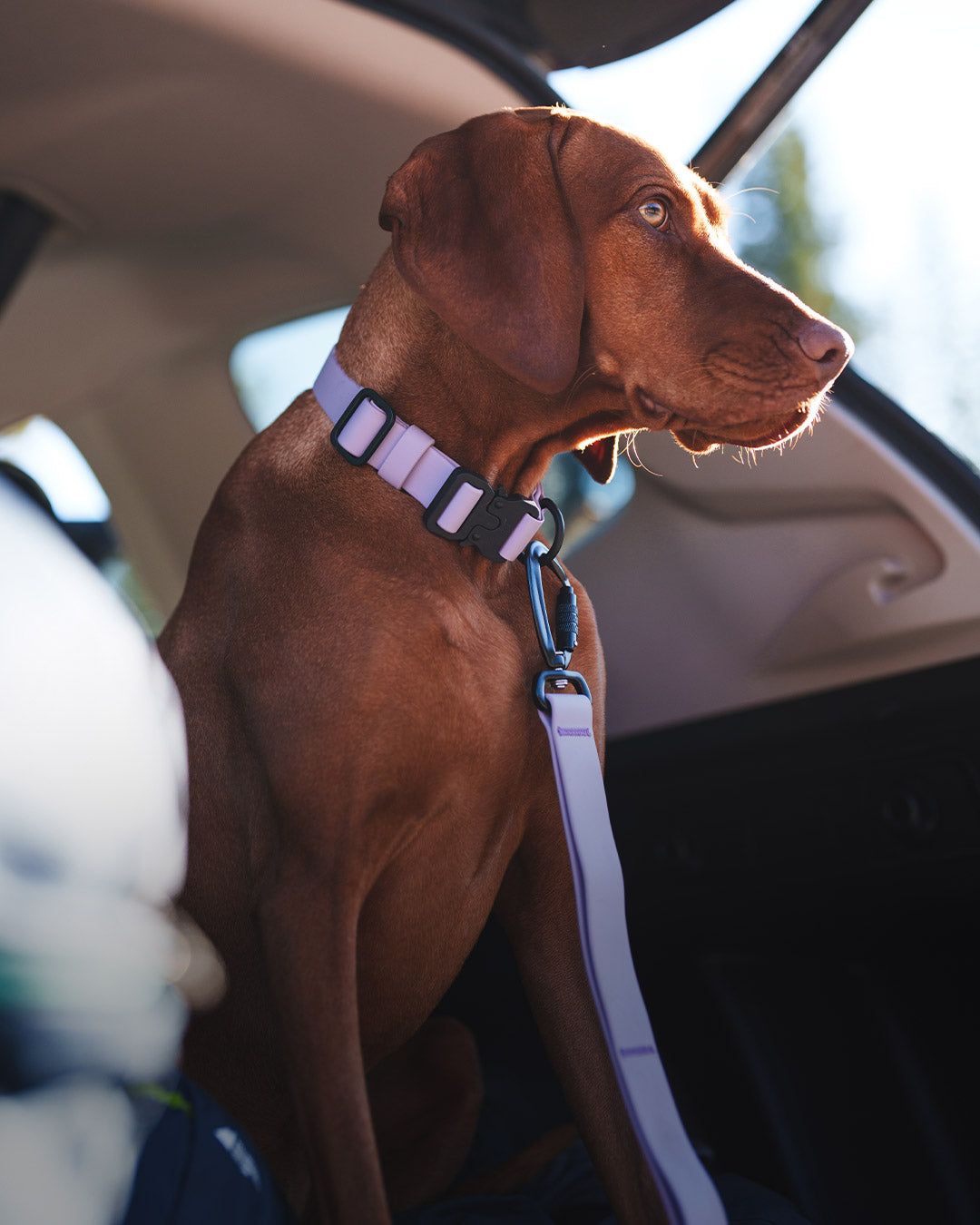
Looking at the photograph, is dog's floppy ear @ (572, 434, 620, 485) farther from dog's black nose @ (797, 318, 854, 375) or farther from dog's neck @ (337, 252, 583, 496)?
dog's black nose @ (797, 318, 854, 375)

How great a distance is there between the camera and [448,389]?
1531 mm

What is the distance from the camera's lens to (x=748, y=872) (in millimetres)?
2119

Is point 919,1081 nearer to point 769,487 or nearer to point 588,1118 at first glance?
point 588,1118

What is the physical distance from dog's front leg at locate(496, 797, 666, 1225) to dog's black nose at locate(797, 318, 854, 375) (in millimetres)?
745

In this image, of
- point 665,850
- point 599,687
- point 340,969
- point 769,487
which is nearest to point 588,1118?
point 340,969

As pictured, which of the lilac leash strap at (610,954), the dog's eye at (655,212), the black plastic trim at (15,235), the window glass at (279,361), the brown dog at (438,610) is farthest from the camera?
the window glass at (279,361)

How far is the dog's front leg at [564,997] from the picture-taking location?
1486 mm

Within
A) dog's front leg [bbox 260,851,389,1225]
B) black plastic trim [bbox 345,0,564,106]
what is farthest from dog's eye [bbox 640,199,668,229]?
dog's front leg [bbox 260,851,389,1225]

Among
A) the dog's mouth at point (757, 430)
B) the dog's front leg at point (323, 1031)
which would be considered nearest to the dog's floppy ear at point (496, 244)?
the dog's mouth at point (757, 430)

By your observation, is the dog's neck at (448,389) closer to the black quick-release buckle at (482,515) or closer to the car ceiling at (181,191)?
the black quick-release buckle at (482,515)

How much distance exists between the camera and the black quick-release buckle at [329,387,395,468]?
1479mm

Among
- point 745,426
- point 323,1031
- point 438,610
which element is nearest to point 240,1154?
point 323,1031

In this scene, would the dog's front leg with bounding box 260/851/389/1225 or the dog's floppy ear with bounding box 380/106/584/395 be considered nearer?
the dog's front leg with bounding box 260/851/389/1225

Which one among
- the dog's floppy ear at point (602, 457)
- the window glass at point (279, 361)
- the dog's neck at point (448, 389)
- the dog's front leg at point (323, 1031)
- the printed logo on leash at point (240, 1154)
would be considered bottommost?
the window glass at point (279, 361)
